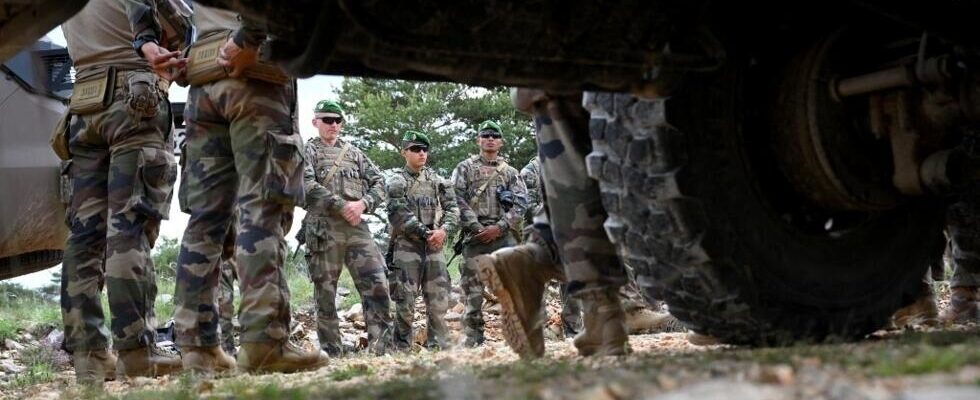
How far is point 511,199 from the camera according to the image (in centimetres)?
1007

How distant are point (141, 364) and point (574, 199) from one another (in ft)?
6.75

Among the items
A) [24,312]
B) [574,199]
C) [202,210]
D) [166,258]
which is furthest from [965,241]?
[166,258]

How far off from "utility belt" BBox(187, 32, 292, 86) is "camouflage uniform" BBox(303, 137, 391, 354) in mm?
4362

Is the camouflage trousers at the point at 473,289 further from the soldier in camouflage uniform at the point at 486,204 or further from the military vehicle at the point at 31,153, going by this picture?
the military vehicle at the point at 31,153

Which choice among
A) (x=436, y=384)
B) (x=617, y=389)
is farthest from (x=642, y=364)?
(x=617, y=389)

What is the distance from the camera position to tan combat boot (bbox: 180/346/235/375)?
406cm

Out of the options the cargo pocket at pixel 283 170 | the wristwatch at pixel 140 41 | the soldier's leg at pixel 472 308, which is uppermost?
the wristwatch at pixel 140 41

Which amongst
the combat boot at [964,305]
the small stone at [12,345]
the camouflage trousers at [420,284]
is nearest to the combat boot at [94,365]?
the combat boot at [964,305]

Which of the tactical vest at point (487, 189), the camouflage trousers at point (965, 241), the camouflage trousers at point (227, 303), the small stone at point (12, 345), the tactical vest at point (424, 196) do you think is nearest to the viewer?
the camouflage trousers at point (965, 241)

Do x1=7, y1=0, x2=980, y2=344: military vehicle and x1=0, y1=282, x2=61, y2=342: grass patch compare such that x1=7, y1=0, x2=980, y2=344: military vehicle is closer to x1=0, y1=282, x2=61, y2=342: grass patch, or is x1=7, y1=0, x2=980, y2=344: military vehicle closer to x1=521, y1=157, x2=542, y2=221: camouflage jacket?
x1=521, y1=157, x2=542, y2=221: camouflage jacket

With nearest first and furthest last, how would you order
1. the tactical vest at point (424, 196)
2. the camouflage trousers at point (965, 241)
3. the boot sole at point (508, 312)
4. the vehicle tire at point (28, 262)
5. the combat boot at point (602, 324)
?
the combat boot at point (602, 324) < the boot sole at point (508, 312) < the camouflage trousers at point (965, 241) < the vehicle tire at point (28, 262) < the tactical vest at point (424, 196)

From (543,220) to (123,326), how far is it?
1.82 meters

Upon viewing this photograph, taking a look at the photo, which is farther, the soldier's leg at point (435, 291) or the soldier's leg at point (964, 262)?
the soldier's leg at point (435, 291)

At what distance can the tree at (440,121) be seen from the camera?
796 inches
